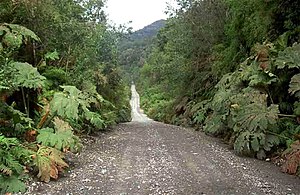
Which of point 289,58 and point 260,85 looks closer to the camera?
point 289,58

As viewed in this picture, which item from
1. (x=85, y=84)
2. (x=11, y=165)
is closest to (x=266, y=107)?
(x=85, y=84)

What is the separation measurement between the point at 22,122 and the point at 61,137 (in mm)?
1083

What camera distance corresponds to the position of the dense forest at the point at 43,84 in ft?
21.8

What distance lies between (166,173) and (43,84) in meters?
2.91

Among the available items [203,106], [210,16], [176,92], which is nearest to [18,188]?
[203,106]

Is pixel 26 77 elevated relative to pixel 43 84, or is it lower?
elevated

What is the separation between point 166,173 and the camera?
720 centimetres

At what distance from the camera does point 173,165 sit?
787cm

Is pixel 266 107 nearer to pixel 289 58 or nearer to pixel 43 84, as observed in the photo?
pixel 289 58

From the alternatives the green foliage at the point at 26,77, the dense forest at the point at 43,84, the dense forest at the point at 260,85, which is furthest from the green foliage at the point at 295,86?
the green foliage at the point at 26,77

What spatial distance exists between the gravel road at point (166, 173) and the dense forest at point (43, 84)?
427 mm

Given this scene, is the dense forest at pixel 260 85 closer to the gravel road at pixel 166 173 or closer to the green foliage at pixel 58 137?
the gravel road at pixel 166 173

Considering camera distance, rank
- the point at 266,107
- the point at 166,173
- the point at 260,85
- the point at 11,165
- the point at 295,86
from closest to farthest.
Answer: the point at 11,165, the point at 166,173, the point at 295,86, the point at 266,107, the point at 260,85

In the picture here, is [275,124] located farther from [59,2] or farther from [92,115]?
[59,2]
